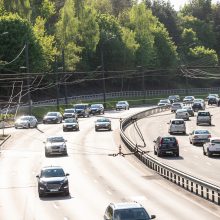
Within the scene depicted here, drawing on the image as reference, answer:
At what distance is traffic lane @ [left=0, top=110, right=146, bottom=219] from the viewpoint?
32.2m

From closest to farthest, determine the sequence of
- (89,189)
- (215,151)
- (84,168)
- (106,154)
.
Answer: (89,189) → (84,168) → (215,151) → (106,154)

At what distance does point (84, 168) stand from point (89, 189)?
34.1 feet

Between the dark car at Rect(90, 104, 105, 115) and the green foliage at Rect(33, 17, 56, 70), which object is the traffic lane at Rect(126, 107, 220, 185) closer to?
the dark car at Rect(90, 104, 105, 115)

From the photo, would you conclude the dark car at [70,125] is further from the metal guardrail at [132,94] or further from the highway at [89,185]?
the metal guardrail at [132,94]

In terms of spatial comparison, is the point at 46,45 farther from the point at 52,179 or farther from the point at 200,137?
the point at 52,179

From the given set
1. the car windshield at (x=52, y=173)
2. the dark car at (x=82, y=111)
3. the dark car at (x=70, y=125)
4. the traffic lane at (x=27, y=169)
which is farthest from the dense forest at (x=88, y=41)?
the car windshield at (x=52, y=173)

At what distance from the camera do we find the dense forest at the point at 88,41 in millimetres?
111250

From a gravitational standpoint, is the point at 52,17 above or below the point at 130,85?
above

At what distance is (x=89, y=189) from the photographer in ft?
128

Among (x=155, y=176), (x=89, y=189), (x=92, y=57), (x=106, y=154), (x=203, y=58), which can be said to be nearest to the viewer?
(x=89, y=189)

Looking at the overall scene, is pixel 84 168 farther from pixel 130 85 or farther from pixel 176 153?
pixel 130 85

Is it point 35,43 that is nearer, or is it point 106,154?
point 106,154

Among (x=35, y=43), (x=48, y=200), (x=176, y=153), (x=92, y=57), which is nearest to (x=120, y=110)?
(x=35, y=43)

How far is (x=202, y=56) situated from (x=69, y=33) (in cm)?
4976
